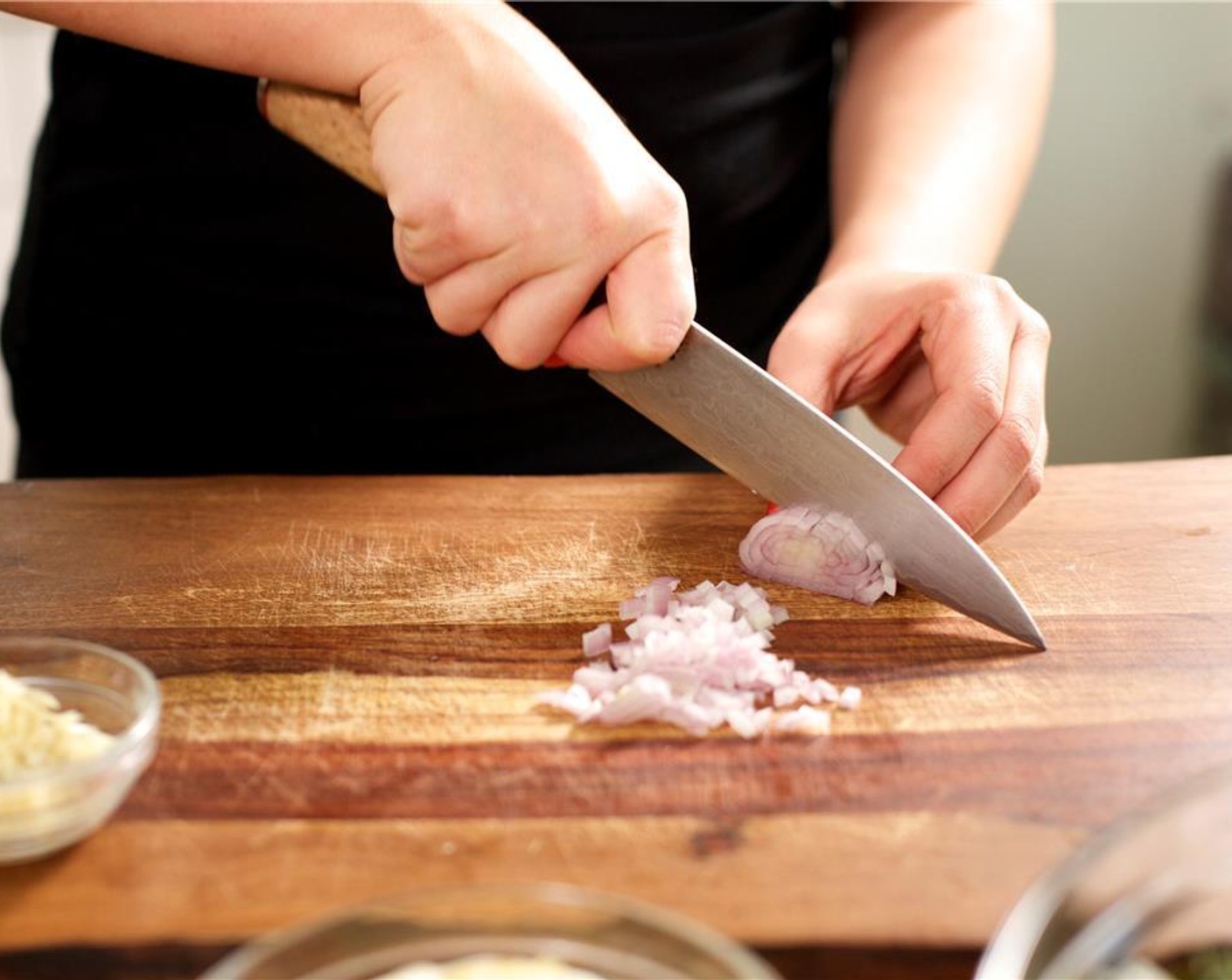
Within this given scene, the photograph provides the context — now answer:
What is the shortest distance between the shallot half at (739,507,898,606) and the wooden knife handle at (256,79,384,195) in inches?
16.0

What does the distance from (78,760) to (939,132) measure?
101 cm

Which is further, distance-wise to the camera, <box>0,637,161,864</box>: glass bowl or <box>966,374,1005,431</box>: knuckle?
<box>966,374,1005,431</box>: knuckle

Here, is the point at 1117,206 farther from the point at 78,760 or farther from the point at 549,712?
the point at 78,760

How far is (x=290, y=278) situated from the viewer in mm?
1451

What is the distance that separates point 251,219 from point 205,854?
32.6 inches

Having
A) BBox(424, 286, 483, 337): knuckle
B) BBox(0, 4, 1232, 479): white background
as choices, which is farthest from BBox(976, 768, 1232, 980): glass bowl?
BBox(0, 4, 1232, 479): white background

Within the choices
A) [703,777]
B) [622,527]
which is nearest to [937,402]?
[622,527]

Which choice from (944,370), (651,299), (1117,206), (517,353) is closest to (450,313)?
(517,353)

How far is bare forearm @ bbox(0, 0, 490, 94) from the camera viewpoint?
1.04 metres

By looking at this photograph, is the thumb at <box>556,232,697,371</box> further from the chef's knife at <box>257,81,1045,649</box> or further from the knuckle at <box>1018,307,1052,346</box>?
the knuckle at <box>1018,307,1052,346</box>

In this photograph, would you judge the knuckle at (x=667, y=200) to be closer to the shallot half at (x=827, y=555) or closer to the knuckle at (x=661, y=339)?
the knuckle at (x=661, y=339)

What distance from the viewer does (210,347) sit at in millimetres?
1479

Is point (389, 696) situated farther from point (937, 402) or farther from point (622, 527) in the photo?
point (937, 402)

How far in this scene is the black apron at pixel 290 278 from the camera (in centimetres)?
142
